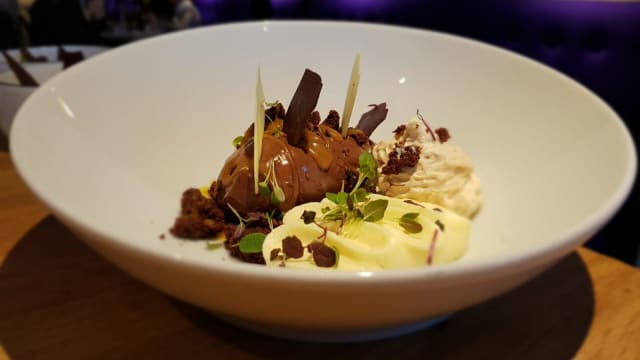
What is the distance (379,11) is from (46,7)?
89.8 inches

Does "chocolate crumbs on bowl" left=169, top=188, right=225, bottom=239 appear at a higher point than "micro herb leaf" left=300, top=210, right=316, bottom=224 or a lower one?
lower

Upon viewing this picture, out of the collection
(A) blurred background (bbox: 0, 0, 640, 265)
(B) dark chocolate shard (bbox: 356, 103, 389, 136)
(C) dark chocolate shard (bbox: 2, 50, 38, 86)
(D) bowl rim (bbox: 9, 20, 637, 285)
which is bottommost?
(A) blurred background (bbox: 0, 0, 640, 265)

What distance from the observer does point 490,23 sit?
2.76 m

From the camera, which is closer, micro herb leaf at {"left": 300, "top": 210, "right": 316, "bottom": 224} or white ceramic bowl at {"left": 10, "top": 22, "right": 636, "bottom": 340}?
white ceramic bowl at {"left": 10, "top": 22, "right": 636, "bottom": 340}

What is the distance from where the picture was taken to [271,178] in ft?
4.00

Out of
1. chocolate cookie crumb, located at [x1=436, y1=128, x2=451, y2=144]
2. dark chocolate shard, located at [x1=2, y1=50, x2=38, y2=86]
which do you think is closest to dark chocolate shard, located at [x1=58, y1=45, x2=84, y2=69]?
dark chocolate shard, located at [x1=2, y1=50, x2=38, y2=86]

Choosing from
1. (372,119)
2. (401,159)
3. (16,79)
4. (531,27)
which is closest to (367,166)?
(401,159)

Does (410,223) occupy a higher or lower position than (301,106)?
lower

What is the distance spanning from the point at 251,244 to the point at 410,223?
1.04ft

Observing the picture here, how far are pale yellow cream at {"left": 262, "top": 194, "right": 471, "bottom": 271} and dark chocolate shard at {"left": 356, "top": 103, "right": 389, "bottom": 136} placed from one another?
0.97 ft

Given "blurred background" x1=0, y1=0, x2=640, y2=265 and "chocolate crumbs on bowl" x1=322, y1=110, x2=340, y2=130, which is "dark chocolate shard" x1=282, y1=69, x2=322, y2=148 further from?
"blurred background" x1=0, y1=0, x2=640, y2=265

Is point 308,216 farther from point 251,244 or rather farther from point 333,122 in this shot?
point 333,122

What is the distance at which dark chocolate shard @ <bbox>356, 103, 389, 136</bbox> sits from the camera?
146cm

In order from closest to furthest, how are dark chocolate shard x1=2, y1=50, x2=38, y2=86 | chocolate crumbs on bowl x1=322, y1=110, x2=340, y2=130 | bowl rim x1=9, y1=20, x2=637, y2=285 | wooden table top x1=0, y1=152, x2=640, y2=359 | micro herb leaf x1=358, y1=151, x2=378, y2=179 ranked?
bowl rim x1=9, y1=20, x2=637, y2=285, wooden table top x1=0, y1=152, x2=640, y2=359, micro herb leaf x1=358, y1=151, x2=378, y2=179, chocolate crumbs on bowl x1=322, y1=110, x2=340, y2=130, dark chocolate shard x1=2, y1=50, x2=38, y2=86
